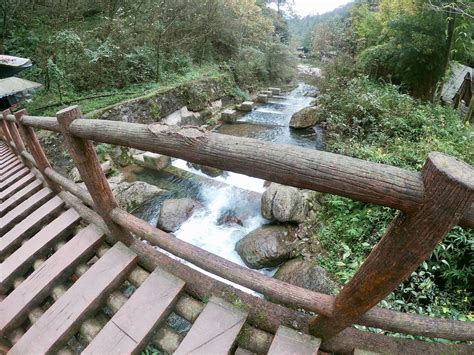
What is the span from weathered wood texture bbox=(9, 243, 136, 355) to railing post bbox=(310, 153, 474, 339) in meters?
1.28

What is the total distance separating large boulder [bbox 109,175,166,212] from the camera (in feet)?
15.1

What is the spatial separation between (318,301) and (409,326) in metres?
0.44

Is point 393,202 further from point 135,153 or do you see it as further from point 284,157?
point 135,153

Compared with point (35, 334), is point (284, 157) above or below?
above

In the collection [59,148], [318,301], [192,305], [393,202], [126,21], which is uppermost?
[126,21]

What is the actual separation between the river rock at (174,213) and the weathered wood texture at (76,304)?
2.67m

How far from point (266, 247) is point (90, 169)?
268 cm

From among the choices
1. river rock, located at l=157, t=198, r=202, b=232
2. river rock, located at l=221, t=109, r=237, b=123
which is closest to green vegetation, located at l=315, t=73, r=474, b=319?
river rock, located at l=157, t=198, r=202, b=232

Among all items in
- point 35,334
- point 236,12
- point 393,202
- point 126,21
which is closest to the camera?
point 393,202

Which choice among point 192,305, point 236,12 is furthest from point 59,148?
point 236,12

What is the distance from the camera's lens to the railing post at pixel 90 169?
147 centimetres

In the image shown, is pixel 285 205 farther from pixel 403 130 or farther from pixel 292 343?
pixel 403 130

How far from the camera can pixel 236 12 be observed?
11711 millimetres

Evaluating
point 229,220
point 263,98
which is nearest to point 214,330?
point 229,220
